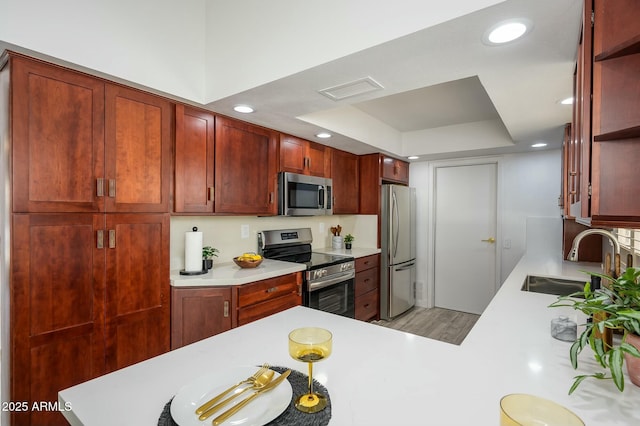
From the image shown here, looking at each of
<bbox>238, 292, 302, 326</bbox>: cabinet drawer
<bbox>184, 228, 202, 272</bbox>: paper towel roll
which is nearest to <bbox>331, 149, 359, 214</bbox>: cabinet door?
<bbox>238, 292, 302, 326</bbox>: cabinet drawer

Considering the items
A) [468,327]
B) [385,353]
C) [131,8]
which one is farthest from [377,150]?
[385,353]

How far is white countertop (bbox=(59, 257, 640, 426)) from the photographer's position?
2.67 ft

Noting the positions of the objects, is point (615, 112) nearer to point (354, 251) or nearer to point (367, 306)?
point (354, 251)

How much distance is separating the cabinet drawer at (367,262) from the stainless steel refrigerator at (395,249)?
0.43ft

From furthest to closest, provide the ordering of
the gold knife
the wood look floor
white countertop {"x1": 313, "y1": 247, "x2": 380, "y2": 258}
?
1. white countertop {"x1": 313, "y1": 247, "x2": 380, "y2": 258}
2. the wood look floor
3. the gold knife

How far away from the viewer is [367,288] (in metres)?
3.83

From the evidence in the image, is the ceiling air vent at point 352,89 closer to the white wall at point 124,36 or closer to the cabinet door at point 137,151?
the white wall at point 124,36

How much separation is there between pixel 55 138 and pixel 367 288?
10.5 feet

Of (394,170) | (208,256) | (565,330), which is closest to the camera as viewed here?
(565,330)

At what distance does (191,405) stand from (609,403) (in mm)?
1134

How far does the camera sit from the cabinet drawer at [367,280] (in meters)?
3.64

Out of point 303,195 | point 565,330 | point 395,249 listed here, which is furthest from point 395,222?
A: point 565,330

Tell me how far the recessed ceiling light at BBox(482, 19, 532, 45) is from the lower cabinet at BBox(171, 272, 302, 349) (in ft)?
6.87

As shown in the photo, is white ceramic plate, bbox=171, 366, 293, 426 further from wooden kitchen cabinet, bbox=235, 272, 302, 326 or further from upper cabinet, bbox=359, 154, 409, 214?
upper cabinet, bbox=359, 154, 409, 214
